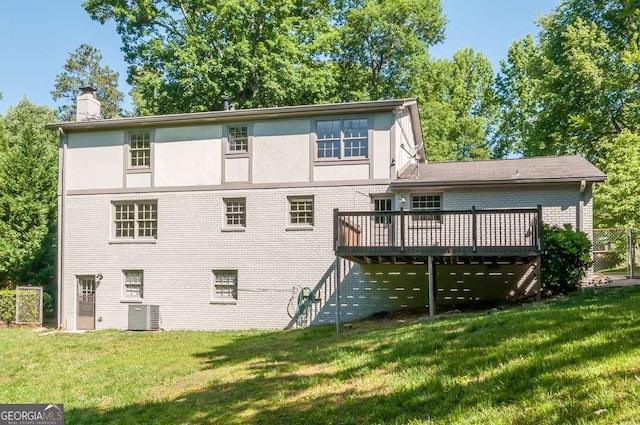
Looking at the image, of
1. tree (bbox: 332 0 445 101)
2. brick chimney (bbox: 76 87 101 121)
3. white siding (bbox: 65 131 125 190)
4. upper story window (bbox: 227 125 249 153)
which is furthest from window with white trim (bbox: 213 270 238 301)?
tree (bbox: 332 0 445 101)

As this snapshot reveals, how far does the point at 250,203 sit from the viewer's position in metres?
17.0

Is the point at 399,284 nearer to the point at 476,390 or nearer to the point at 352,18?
the point at 476,390

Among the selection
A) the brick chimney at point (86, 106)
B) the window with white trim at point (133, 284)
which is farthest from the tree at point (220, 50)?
the window with white trim at point (133, 284)

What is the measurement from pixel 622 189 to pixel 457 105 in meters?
17.3

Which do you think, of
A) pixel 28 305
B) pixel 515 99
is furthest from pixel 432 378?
pixel 515 99

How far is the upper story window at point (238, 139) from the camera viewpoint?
17391 mm

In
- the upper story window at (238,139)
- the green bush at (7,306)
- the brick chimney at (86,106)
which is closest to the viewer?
the upper story window at (238,139)

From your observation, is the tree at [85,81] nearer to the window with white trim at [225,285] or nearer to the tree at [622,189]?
the window with white trim at [225,285]

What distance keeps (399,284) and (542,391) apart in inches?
415

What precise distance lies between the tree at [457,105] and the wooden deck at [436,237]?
51.8ft

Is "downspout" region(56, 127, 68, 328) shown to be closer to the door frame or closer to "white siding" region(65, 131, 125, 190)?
"white siding" region(65, 131, 125, 190)

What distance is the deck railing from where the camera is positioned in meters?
12.7

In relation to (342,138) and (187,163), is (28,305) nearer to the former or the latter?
(187,163)

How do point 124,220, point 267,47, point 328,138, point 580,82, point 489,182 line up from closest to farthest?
point 489,182, point 328,138, point 124,220, point 580,82, point 267,47
